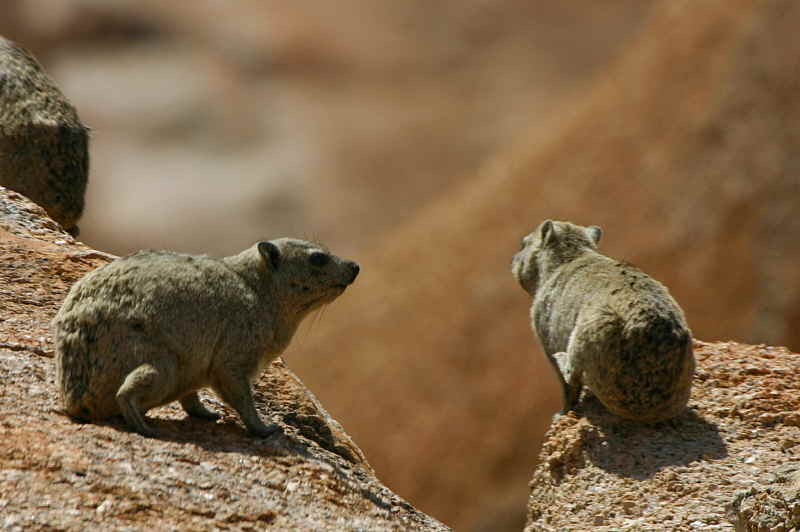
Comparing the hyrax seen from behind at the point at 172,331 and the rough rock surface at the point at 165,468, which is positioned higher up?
the hyrax seen from behind at the point at 172,331

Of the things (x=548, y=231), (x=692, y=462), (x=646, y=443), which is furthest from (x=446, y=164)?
(x=692, y=462)

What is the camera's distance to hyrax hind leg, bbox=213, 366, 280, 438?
31.8 feet

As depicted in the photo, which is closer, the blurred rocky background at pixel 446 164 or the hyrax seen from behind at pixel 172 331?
the hyrax seen from behind at pixel 172 331

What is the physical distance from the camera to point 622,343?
36.7ft

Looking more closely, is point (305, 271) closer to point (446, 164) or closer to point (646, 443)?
point (646, 443)

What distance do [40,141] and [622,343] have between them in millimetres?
6528

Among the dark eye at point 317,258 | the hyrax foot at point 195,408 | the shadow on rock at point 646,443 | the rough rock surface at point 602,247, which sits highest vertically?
the rough rock surface at point 602,247

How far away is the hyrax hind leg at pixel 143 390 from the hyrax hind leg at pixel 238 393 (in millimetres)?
501

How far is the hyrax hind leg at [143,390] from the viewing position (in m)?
9.15

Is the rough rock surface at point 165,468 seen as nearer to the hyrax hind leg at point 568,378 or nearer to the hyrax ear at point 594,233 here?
the hyrax hind leg at point 568,378

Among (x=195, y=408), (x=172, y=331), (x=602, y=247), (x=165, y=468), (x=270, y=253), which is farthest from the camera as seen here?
(x=602, y=247)

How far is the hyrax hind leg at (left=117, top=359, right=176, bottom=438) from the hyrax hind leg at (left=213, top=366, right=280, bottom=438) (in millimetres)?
501

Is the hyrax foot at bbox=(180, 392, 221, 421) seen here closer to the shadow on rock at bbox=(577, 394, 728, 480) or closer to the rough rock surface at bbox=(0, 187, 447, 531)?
the rough rock surface at bbox=(0, 187, 447, 531)

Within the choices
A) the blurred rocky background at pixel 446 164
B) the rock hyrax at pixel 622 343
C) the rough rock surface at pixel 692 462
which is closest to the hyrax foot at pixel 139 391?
the rough rock surface at pixel 692 462
